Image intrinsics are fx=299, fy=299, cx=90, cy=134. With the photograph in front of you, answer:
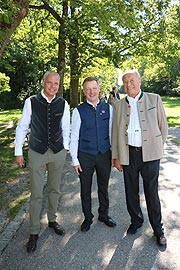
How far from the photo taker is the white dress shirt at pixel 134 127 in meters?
3.67

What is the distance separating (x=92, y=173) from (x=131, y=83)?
52.8 inches

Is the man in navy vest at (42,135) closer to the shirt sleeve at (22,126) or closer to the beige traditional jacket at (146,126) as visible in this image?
the shirt sleeve at (22,126)

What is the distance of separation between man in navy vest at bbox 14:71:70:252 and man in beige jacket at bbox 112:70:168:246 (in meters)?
0.69

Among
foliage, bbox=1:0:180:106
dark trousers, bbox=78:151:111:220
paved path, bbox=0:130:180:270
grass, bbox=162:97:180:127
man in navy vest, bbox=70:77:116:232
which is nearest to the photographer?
paved path, bbox=0:130:180:270

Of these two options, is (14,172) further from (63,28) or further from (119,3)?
(63,28)

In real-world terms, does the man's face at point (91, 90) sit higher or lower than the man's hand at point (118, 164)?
higher

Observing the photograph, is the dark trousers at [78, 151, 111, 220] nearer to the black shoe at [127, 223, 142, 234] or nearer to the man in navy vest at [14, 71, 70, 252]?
the man in navy vest at [14, 71, 70, 252]

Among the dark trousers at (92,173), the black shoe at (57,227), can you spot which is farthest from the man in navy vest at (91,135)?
the black shoe at (57,227)

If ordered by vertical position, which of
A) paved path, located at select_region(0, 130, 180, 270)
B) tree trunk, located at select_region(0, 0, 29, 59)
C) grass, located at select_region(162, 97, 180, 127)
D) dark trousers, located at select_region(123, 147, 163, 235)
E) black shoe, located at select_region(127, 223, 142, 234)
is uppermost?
tree trunk, located at select_region(0, 0, 29, 59)

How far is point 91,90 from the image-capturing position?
378 centimetres

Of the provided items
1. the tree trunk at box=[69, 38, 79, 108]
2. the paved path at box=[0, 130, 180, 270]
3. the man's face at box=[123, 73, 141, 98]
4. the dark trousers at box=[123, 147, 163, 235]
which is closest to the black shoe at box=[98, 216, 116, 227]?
the paved path at box=[0, 130, 180, 270]

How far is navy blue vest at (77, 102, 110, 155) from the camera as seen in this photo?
12.7 feet

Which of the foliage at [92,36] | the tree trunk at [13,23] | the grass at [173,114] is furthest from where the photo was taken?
the grass at [173,114]

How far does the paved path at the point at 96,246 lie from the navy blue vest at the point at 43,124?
1.22m
